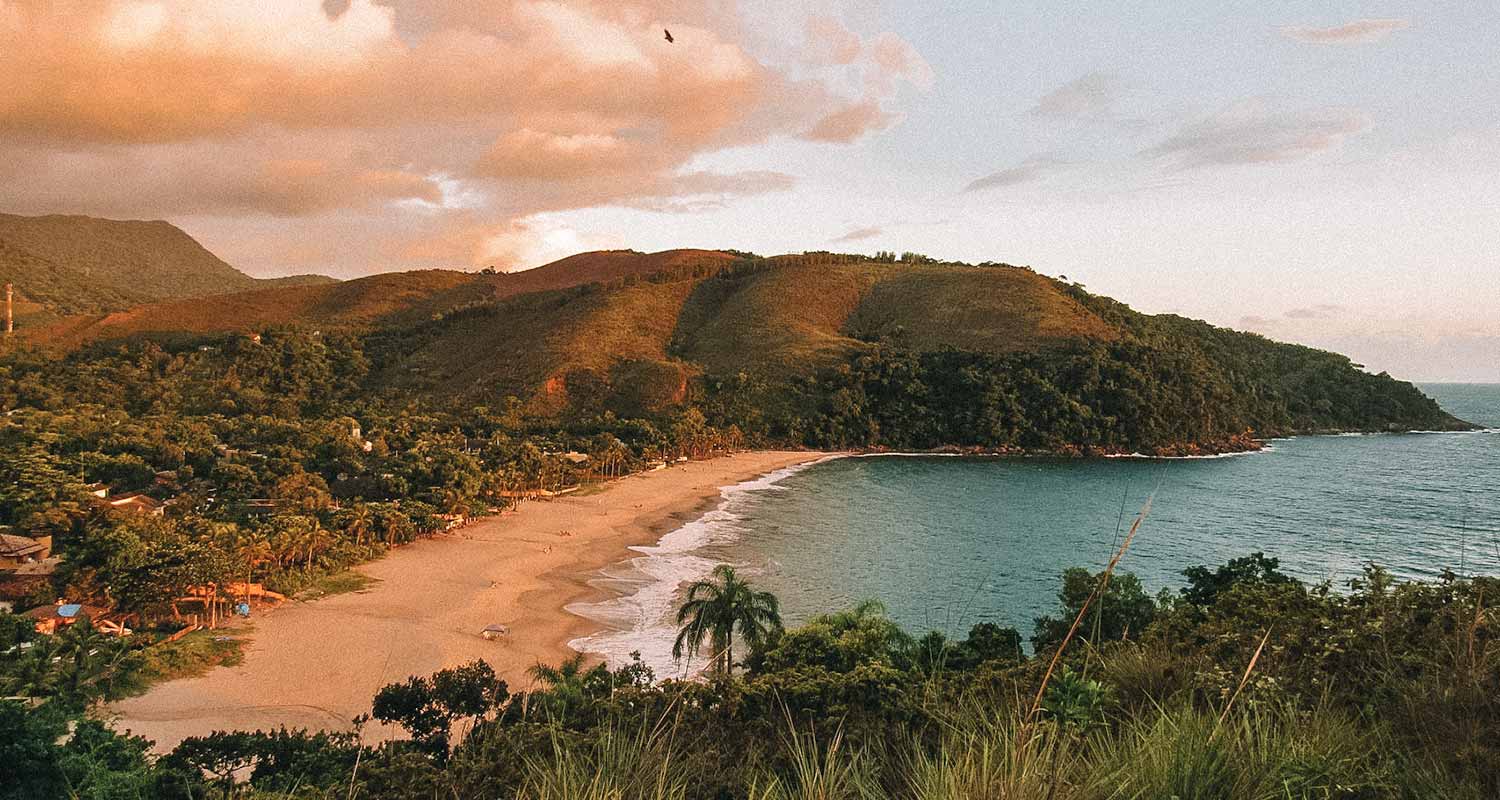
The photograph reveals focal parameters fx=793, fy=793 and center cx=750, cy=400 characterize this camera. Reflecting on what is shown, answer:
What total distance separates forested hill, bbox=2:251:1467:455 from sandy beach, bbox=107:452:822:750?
41.7 metres

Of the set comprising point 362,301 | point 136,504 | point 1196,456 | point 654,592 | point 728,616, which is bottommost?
point 654,592

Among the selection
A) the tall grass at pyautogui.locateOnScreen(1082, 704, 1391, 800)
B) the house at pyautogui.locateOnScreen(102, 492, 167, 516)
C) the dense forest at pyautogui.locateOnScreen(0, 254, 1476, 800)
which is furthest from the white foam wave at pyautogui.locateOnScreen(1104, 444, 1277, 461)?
the tall grass at pyautogui.locateOnScreen(1082, 704, 1391, 800)

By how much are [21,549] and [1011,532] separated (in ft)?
170

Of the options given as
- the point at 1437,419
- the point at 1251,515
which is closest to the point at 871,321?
the point at 1251,515

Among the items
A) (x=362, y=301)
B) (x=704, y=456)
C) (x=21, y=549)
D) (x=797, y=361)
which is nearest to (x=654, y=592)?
(x=21, y=549)

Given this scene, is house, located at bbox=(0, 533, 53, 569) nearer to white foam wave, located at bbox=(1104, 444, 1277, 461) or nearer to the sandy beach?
the sandy beach

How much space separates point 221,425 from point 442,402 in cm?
3478

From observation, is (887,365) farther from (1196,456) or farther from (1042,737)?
(1042,737)

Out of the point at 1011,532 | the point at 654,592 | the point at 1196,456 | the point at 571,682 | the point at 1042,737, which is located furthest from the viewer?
the point at 1196,456

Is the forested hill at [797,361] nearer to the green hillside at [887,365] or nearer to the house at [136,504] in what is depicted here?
the green hillside at [887,365]

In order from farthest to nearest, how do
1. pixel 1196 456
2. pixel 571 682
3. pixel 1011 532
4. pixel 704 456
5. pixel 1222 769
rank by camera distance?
pixel 1196 456 < pixel 704 456 < pixel 1011 532 < pixel 571 682 < pixel 1222 769

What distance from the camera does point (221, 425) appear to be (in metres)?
70.6

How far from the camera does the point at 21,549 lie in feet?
111

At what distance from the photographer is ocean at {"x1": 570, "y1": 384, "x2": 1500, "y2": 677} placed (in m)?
36.0
